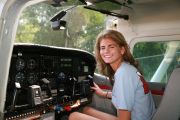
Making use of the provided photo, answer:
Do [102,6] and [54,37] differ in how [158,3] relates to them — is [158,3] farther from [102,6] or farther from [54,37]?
[54,37]

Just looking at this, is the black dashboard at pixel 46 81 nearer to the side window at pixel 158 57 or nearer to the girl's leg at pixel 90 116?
the girl's leg at pixel 90 116

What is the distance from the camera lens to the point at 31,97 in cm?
250

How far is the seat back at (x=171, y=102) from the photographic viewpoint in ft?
6.38

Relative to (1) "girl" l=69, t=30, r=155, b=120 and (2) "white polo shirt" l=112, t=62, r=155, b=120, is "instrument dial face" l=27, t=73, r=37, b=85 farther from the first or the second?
(2) "white polo shirt" l=112, t=62, r=155, b=120

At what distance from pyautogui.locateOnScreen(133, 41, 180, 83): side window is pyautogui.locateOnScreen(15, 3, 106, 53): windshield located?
28.2 inches

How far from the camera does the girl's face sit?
87.3 inches

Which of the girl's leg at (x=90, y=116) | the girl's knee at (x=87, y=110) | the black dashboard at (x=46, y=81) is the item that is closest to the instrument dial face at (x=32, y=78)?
the black dashboard at (x=46, y=81)

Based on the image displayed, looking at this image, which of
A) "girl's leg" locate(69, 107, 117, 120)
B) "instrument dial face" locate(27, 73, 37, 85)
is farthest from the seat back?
"instrument dial face" locate(27, 73, 37, 85)

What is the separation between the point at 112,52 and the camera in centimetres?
221

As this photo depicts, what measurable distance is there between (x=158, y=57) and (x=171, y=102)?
5.94 ft

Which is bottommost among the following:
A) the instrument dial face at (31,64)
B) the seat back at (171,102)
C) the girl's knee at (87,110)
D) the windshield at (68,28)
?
the girl's knee at (87,110)

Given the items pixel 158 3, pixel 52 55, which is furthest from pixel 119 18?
pixel 52 55

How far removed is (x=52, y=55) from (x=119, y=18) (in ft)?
4.25

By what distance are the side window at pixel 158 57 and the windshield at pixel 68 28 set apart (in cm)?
72
